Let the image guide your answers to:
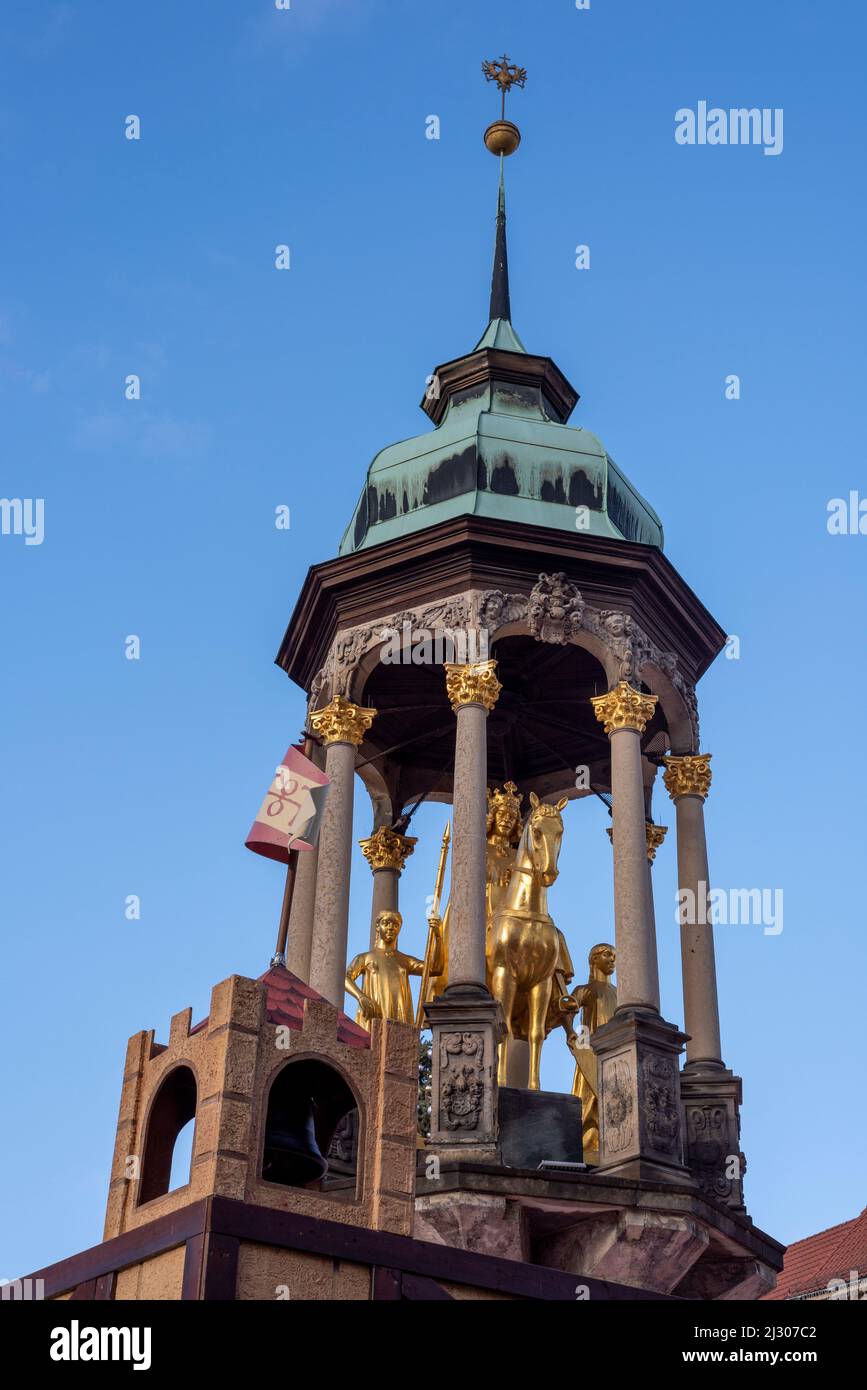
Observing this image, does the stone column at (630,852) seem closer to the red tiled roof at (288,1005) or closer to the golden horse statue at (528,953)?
the golden horse statue at (528,953)

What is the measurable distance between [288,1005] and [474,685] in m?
11.3

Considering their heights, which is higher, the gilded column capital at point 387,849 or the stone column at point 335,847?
the gilded column capital at point 387,849

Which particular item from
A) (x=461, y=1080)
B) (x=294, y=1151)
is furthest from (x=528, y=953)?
(x=294, y=1151)

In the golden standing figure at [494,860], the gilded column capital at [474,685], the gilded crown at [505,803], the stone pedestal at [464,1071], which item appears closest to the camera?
the stone pedestal at [464,1071]

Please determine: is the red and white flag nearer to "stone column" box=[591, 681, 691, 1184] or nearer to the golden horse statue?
"stone column" box=[591, 681, 691, 1184]

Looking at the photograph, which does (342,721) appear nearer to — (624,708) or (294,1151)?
(624,708)

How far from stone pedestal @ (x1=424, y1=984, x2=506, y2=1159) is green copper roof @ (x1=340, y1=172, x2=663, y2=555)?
7370 mm

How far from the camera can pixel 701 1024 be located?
29.1m

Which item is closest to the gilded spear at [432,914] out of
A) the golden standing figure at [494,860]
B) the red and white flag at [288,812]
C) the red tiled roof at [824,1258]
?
the golden standing figure at [494,860]

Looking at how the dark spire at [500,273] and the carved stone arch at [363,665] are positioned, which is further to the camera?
the dark spire at [500,273]

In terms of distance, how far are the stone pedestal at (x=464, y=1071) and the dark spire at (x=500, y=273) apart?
13914 millimetres

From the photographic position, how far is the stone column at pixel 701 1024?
2788 centimetres
